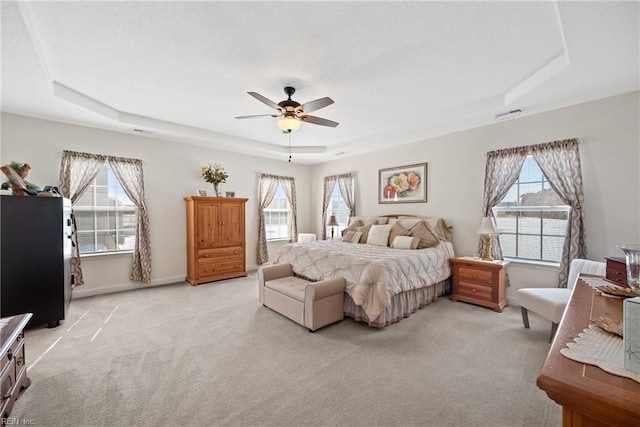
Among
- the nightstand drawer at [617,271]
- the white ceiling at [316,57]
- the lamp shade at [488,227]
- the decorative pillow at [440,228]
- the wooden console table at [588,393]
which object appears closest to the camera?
the wooden console table at [588,393]

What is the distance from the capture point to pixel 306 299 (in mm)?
3037

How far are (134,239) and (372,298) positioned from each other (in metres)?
4.32

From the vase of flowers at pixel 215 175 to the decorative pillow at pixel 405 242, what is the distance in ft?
11.7

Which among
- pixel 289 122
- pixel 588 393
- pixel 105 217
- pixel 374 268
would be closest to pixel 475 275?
pixel 374 268

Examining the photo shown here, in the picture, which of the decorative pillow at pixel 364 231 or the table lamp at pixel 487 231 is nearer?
the table lamp at pixel 487 231

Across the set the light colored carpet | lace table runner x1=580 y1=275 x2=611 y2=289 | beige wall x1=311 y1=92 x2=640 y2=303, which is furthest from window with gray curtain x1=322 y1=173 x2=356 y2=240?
lace table runner x1=580 y1=275 x2=611 y2=289

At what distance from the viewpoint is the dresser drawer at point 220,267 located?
5035mm

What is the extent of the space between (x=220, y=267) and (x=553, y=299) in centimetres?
500

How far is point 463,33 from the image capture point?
220cm

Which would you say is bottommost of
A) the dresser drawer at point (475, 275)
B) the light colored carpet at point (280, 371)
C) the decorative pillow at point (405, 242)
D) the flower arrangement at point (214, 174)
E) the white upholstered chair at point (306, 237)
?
the light colored carpet at point (280, 371)

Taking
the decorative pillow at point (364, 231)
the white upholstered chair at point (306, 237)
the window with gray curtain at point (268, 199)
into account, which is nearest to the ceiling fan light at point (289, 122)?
the decorative pillow at point (364, 231)

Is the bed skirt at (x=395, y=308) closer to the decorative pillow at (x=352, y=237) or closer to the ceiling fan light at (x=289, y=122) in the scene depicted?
the decorative pillow at (x=352, y=237)

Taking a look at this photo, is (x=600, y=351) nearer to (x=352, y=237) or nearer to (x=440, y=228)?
(x=440, y=228)

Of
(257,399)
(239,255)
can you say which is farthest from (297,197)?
(257,399)
